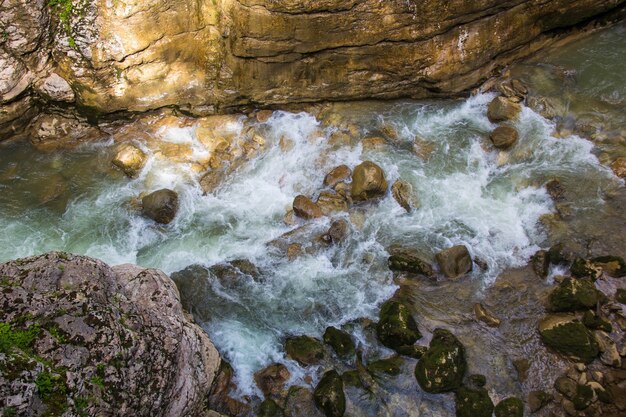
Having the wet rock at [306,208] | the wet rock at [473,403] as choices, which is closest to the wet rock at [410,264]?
the wet rock at [306,208]

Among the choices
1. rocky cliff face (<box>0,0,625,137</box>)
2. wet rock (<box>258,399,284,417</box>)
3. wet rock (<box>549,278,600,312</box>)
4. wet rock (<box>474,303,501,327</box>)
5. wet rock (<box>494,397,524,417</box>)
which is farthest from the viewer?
rocky cliff face (<box>0,0,625,137</box>)

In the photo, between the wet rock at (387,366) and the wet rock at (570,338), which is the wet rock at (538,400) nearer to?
the wet rock at (570,338)

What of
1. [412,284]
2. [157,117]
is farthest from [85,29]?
[412,284]

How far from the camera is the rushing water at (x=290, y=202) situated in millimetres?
8594

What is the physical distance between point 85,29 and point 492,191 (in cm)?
987

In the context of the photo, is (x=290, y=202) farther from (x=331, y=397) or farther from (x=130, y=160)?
(x=331, y=397)

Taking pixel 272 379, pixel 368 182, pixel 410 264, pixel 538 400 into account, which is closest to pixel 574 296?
pixel 538 400

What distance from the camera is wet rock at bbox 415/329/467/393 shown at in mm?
7211

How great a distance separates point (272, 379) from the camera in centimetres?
762

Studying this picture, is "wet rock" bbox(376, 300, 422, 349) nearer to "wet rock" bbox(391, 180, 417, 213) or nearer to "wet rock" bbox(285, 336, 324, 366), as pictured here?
"wet rock" bbox(285, 336, 324, 366)

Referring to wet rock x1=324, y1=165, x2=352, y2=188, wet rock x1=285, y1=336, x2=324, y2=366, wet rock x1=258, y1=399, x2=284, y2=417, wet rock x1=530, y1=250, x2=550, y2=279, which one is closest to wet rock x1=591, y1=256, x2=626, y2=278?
wet rock x1=530, y1=250, x2=550, y2=279

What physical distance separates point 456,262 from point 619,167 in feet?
13.9

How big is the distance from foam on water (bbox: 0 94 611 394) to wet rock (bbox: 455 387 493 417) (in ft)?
6.86

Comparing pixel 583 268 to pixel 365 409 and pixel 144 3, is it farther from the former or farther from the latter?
pixel 144 3
